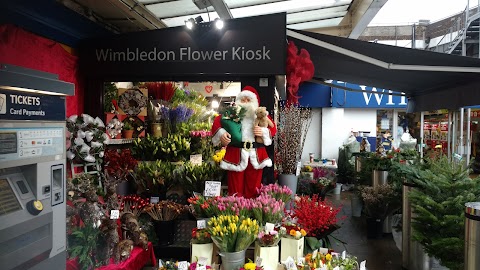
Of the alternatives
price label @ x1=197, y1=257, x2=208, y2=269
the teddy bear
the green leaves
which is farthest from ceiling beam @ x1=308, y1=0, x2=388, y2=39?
price label @ x1=197, y1=257, x2=208, y2=269

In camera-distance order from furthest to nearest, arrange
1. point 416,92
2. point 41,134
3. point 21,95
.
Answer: point 416,92 < point 41,134 < point 21,95

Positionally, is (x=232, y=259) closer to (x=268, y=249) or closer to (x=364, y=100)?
(x=268, y=249)

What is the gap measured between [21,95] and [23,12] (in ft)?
6.80

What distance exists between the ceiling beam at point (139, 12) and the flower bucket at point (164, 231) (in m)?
2.33

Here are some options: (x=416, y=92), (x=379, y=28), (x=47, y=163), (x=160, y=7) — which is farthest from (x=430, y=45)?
(x=47, y=163)

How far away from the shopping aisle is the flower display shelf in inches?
81.8

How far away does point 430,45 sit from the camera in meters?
12.5

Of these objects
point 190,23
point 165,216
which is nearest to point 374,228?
point 165,216

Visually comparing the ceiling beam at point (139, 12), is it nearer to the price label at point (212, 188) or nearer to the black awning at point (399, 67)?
the black awning at point (399, 67)

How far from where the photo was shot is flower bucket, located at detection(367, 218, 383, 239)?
17.8 ft

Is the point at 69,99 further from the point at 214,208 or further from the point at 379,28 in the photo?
the point at 379,28

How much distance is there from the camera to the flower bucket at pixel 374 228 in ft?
17.8

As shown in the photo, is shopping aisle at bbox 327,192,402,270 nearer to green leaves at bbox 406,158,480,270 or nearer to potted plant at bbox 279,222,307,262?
green leaves at bbox 406,158,480,270

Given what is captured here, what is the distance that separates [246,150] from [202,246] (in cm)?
136
